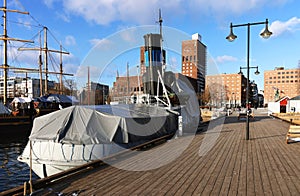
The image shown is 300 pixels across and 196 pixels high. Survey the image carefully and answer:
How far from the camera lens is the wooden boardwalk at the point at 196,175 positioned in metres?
5.59

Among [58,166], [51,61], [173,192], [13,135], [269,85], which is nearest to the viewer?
[173,192]

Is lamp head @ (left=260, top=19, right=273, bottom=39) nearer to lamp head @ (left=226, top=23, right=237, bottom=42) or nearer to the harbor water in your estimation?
lamp head @ (left=226, top=23, right=237, bottom=42)

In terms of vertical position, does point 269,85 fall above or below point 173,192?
above

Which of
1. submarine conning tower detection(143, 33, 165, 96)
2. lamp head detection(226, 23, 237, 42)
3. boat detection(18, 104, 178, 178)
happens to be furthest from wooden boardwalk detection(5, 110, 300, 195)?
submarine conning tower detection(143, 33, 165, 96)

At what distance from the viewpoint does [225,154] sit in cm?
964

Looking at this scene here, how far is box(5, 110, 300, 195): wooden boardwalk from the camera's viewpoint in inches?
220

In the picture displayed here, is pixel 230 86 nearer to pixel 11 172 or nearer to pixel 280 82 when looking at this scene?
pixel 280 82

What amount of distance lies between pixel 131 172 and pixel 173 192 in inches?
82.9

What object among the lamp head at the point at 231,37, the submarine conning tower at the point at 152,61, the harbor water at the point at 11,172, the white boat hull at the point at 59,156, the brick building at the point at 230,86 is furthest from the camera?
the brick building at the point at 230,86

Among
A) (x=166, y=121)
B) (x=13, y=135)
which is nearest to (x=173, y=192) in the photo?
(x=166, y=121)

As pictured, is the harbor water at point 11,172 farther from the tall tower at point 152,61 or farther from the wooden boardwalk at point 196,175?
the tall tower at point 152,61

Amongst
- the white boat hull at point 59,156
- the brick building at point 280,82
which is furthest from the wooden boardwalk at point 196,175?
the brick building at point 280,82

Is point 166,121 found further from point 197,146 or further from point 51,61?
point 51,61

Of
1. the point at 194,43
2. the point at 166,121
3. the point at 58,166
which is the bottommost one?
the point at 58,166
